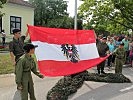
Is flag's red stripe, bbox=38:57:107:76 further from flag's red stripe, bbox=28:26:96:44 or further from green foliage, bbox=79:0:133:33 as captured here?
green foliage, bbox=79:0:133:33

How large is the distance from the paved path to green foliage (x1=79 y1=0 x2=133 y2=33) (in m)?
14.7

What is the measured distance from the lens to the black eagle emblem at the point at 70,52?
41.2 ft

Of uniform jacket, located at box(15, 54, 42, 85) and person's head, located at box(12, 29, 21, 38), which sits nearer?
uniform jacket, located at box(15, 54, 42, 85)

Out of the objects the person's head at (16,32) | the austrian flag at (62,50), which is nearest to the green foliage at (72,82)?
the austrian flag at (62,50)

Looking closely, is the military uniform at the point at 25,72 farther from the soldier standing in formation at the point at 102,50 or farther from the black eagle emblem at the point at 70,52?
the soldier standing in formation at the point at 102,50

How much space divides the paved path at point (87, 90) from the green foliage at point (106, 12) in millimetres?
14652

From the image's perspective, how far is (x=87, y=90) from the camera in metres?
12.1

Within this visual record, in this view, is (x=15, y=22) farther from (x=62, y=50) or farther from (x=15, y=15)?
(x=62, y=50)

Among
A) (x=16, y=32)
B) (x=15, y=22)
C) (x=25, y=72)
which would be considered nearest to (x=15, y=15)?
(x=15, y=22)

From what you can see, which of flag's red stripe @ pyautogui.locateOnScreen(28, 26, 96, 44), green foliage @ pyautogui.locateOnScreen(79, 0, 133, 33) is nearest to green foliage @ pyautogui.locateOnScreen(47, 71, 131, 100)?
flag's red stripe @ pyautogui.locateOnScreen(28, 26, 96, 44)

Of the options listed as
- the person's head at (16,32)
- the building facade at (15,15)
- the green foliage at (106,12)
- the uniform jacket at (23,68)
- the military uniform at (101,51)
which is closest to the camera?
the uniform jacket at (23,68)

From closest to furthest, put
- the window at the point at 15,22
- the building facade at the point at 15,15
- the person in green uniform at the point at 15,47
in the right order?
the person in green uniform at the point at 15,47, the building facade at the point at 15,15, the window at the point at 15,22

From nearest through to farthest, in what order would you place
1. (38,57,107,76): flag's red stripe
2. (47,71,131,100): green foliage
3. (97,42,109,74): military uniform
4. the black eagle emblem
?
(47,71,131,100): green foliage, (38,57,107,76): flag's red stripe, the black eagle emblem, (97,42,109,74): military uniform

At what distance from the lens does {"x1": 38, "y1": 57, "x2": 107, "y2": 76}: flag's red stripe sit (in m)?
11.0
